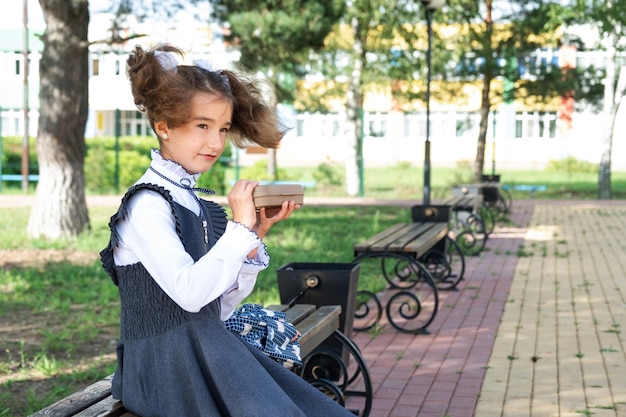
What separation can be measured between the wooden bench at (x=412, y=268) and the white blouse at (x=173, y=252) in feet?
15.5

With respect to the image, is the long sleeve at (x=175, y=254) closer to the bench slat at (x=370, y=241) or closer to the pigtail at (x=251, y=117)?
the pigtail at (x=251, y=117)

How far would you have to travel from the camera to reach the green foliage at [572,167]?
37031 millimetres

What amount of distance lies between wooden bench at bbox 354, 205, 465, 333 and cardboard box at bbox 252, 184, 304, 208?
4.39 m

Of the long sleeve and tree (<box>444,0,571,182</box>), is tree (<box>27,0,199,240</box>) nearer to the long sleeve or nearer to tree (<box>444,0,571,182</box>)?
the long sleeve

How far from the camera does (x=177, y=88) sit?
2.64 metres

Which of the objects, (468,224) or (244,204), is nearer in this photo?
(244,204)

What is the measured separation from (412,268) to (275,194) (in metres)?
6.58

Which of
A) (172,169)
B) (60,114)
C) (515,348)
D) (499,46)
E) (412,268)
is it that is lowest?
(515,348)

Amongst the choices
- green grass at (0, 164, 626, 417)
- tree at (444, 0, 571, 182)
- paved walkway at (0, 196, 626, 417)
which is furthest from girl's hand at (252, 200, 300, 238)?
tree at (444, 0, 571, 182)

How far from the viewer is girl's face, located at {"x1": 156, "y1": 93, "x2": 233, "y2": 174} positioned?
265 centimetres

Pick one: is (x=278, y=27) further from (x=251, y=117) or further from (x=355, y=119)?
(x=251, y=117)

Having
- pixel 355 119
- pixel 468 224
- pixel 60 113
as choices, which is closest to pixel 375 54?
pixel 355 119

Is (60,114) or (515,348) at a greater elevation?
(60,114)

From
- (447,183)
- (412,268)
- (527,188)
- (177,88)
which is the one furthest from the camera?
(447,183)
